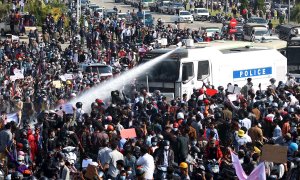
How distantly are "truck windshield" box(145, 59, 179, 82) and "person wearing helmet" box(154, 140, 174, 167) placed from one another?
10.2m

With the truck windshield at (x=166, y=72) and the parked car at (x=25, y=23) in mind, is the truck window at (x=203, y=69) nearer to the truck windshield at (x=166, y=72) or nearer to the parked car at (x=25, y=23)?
the truck windshield at (x=166, y=72)

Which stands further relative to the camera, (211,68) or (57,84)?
(57,84)

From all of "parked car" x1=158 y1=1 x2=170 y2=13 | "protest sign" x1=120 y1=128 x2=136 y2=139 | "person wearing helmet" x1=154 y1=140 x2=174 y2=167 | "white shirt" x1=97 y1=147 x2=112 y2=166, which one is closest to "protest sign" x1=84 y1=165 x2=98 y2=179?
"white shirt" x1=97 y1=147 x2=112 y2=166

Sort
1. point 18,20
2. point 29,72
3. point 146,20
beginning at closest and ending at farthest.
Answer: point 29,72
point 18,20
point 146,20

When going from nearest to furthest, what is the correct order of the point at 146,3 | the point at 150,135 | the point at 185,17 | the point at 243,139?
the point at 243,139, the point at 150,135, the point at 185,17, the point at 146,3

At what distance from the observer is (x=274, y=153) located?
1939 cm

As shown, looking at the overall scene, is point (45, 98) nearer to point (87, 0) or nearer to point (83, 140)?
point (83, 140)

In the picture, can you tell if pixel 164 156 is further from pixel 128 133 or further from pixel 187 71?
pixel 187 71

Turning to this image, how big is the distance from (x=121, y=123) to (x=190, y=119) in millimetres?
1888

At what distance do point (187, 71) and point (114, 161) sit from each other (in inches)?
447

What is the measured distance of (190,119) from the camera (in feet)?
81.7

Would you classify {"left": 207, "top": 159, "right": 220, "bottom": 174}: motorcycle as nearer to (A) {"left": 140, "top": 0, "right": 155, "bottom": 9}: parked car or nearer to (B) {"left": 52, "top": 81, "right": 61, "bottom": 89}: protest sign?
(B) {"left": 52, "top": 81, "right": 61, "bottom": 89}: protest sign

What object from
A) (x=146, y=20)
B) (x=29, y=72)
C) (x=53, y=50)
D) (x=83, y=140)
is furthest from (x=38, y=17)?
(x=83, y=140)

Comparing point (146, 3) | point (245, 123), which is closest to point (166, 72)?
point (245, 123)
